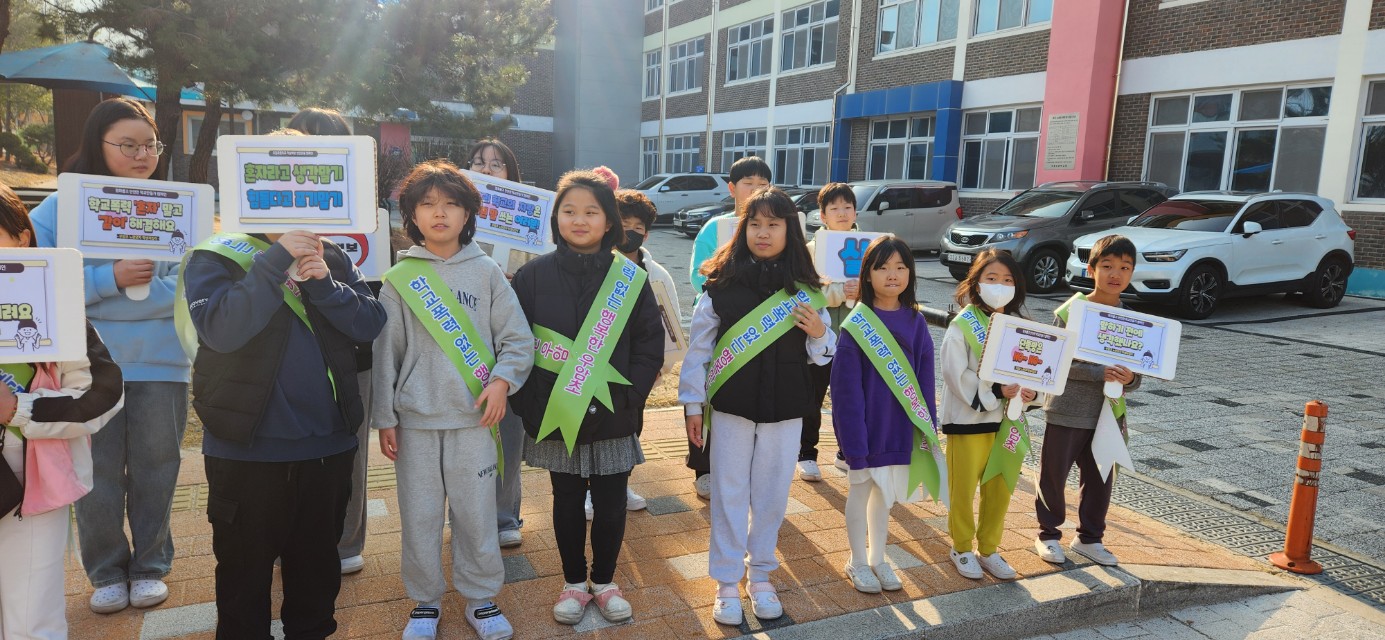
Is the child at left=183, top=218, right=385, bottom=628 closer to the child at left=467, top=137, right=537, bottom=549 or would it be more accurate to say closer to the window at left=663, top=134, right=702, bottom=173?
the child at left=467, top=137, right=537, bottom=549

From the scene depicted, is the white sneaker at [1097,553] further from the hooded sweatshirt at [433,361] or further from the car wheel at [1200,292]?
the car wheel at [1200,292]

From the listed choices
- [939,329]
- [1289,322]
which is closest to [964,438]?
[939,329]

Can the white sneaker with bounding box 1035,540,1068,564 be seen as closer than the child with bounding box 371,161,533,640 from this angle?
No

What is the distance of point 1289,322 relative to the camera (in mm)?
11156

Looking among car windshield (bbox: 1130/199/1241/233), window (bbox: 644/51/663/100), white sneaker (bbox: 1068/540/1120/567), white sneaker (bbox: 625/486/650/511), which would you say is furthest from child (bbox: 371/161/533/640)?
window (bbox: 644/51/663/100)

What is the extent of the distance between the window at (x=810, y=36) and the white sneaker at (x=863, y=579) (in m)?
22.3

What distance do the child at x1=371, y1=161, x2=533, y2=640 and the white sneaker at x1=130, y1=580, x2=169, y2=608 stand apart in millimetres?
949

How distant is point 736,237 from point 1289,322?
424 inches

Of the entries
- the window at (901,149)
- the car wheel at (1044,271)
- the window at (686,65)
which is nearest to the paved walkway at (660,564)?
the car wheel at (1044,271)

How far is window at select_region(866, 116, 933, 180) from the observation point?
21312 millimetres

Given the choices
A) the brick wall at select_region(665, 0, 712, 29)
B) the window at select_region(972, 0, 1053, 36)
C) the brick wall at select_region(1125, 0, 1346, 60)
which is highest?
the brick wall at select_region(665, 0, 712, 29)

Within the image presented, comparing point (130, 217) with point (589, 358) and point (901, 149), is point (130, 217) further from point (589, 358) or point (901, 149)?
point (901, 149)

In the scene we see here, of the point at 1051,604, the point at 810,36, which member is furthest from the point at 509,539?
the point at 810,36

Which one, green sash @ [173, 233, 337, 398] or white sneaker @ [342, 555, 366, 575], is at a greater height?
green sash @ [173, 233, 337, 398]
